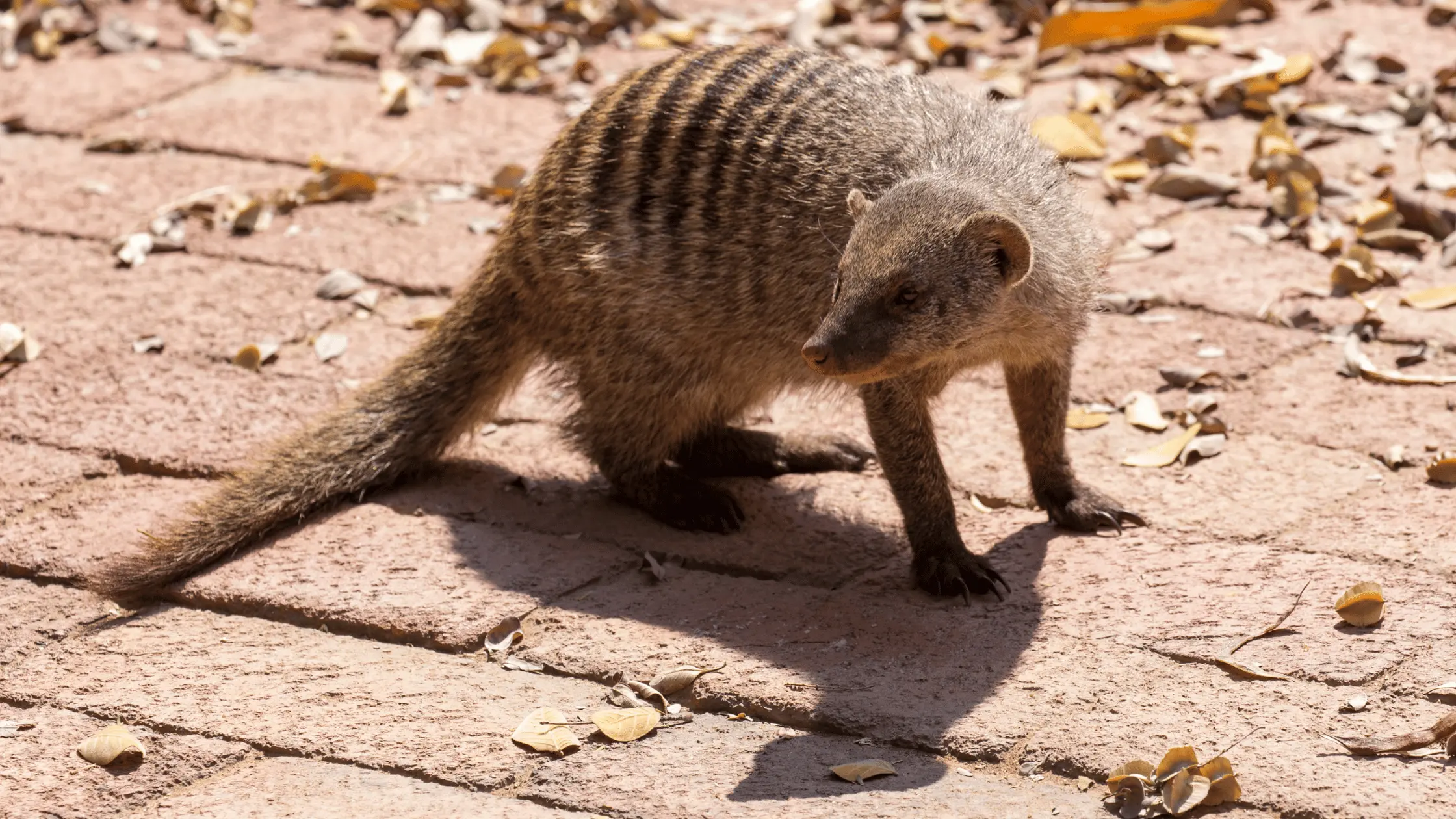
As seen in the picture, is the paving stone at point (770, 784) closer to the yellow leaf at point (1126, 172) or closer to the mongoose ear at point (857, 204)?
the mongoose ear at point (857, 204)

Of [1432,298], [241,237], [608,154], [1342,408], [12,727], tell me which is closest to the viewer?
[12,727]

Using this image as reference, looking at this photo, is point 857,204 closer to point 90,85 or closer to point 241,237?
point 241,237

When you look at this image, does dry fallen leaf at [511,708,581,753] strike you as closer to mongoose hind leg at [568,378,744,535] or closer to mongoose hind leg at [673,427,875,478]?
mongoose hind leg at [568,378,744,535]

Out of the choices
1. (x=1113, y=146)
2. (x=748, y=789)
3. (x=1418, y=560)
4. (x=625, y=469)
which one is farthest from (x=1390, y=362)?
(x=748, y=789)

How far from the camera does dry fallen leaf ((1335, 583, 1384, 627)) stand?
262cm

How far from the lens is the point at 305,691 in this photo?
261 centimetres

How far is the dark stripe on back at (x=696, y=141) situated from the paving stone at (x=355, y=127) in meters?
1.61

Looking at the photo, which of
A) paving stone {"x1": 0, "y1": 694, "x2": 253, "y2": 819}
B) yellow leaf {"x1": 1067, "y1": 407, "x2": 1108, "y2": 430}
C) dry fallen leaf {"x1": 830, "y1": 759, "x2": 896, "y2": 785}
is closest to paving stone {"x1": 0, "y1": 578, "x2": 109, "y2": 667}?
paving stone {"x1": 0, "y1": 694, "x2": 253, "y2": 819}

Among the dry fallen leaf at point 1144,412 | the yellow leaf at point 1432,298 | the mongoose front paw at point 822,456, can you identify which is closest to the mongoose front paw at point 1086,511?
the dry fallen leaf at point 1144,412

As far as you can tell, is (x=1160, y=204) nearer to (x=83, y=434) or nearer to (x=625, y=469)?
(x=625, y=469)

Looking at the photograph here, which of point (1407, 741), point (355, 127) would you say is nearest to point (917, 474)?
point (1407, 741)

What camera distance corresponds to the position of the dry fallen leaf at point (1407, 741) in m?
2.27

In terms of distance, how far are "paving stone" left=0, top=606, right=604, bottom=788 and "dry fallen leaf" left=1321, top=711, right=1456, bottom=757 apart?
109 cm

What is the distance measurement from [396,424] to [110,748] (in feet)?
3.37
